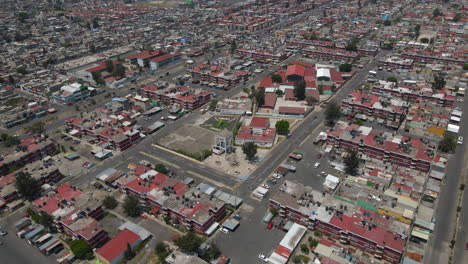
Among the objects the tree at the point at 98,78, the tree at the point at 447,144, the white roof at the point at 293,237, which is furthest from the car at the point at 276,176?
the tree at the point at 98,78

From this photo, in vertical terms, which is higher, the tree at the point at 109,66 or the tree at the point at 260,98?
the tree at the point at 109,66

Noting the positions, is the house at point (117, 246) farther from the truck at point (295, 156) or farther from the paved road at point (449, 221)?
the paved road at point (449, 221)

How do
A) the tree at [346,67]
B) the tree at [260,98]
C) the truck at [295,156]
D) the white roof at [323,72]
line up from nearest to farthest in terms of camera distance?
the truck at [295,156], the tree at [260,98], the white roof at [323,72], the tree at [346,67]

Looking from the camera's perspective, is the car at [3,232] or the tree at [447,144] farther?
the tree at [447,144]

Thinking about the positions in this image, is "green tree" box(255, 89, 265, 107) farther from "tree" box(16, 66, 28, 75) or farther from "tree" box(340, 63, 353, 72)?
"tree" box(16, 66, 28, 75)

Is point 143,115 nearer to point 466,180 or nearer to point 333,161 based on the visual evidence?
point 333,161

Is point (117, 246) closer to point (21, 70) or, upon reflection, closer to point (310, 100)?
point (310, 100)

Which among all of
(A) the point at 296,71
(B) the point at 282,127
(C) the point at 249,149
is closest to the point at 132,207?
(C) the point at 249,149
